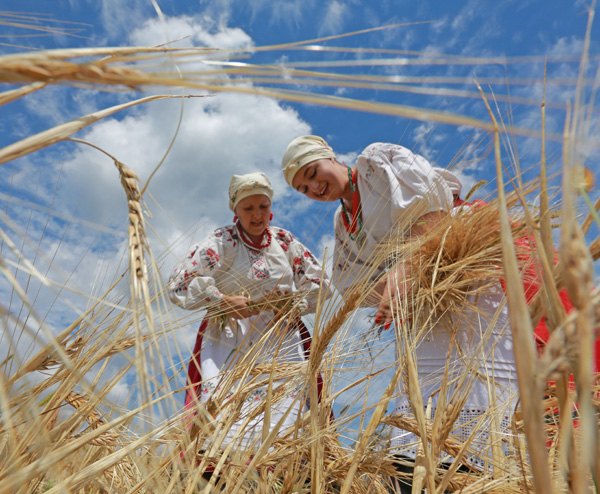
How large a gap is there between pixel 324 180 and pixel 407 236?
0.39m

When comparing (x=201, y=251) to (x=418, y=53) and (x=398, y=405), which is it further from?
(x=418, y=53)

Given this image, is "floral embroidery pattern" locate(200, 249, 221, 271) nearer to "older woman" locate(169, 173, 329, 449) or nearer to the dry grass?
"older woman" locate(169, 173, 329, 449)

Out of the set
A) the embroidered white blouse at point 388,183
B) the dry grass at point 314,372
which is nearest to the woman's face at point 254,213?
the embroidered white blouse at point 388,183

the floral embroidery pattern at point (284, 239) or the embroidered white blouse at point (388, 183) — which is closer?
the embroidered white blouse at point (388, 183)

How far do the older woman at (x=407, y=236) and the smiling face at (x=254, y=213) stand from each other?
1.47 feet

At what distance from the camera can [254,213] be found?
1975mm

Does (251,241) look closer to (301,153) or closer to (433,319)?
(301,153)

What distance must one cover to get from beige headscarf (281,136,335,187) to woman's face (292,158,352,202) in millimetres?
16

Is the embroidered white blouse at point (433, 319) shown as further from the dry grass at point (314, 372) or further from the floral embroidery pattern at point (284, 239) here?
the floral embroidery pattern at point (284, 239)

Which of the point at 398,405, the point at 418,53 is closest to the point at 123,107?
the point at 418,53

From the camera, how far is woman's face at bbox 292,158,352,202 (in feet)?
4.59

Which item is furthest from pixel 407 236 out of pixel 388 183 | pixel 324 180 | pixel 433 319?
pixel 324 180

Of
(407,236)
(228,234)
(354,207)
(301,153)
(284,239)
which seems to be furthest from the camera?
(284,239)

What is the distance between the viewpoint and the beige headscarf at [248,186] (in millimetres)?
1925
